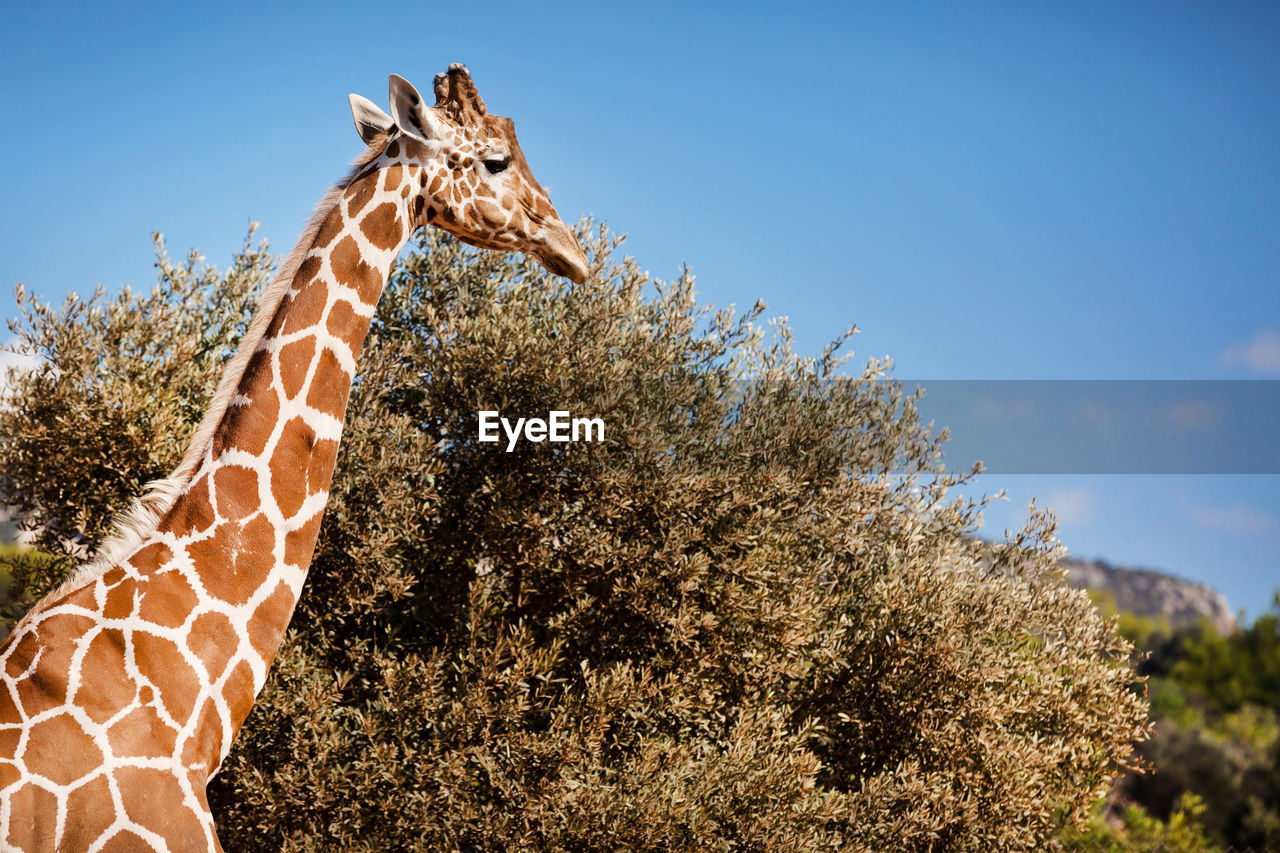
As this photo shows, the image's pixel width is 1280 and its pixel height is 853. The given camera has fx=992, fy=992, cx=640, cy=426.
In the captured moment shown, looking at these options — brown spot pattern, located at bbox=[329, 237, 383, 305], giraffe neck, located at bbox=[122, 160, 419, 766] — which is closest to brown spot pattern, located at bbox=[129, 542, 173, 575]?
giraffe neck, located at bbox=[122, 160, 419, 766]

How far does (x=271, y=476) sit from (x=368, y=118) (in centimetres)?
232

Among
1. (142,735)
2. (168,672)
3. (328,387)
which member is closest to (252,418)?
(328,387)

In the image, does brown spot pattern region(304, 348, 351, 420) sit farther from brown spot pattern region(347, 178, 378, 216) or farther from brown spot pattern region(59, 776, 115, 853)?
brown spot pattern region(59, 776, 115, 853)

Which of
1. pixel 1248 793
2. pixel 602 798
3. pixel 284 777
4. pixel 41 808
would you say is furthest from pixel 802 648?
pixel 1248 793

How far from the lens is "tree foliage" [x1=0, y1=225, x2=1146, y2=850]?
754 centimetres

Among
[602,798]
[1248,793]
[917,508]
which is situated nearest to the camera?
[602,798]

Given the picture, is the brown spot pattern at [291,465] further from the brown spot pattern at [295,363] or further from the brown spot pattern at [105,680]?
the brown spot pattern at [105,680]

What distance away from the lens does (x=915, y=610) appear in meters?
8.83

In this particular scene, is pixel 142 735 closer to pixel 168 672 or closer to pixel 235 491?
pixel 168 672

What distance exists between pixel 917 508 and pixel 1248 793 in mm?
20310

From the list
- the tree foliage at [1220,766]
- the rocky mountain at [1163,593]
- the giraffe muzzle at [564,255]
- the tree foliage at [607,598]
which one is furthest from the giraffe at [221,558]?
the rocky mountain at [1163,593]

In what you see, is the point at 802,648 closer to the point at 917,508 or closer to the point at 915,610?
the point at 915,610

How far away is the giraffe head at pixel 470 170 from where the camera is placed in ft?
19.6

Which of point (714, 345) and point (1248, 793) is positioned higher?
point (714, 345)
